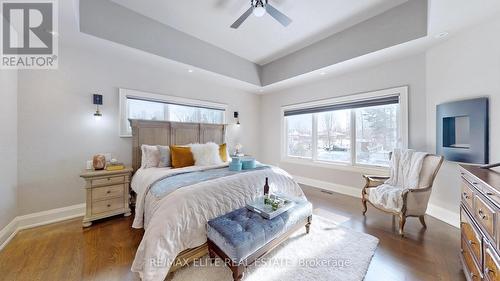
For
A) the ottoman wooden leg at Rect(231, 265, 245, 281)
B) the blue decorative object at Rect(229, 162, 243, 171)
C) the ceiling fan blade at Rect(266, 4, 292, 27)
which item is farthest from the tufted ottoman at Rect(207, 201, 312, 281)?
the ceiling fan blade at Rect(266, 4, 292, 27)

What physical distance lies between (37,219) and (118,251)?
5.30ft

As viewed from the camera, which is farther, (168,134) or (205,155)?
(168,134)

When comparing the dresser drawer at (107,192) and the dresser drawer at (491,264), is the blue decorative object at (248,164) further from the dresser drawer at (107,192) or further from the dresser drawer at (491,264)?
the dresser drawer at (491,264)

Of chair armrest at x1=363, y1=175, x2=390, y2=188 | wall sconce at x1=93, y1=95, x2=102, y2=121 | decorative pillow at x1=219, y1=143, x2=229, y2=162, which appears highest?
wall sconce at x1=93, y1=95, x2=102, y2=121

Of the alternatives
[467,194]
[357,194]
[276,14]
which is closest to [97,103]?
[276,14]

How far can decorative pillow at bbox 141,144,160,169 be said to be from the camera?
9.67 ft

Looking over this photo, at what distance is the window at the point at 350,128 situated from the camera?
3.28 meters

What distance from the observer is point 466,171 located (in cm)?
151

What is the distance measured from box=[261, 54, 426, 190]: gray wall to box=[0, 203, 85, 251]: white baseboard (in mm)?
4285

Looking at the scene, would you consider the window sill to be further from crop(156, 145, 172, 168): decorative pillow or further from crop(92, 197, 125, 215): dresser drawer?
crop(92, 197, 125, 215): dresser drawer

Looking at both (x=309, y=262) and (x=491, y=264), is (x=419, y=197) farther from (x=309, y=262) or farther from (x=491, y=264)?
(x=309, y=262)

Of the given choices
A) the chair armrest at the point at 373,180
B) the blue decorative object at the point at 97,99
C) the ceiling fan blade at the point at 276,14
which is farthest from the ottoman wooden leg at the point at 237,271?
the blue decorative object at the point at 97,99

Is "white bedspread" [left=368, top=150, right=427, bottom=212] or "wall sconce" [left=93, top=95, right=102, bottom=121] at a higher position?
"wall sconce" [left=93, top=95, right=102, bottom=121]

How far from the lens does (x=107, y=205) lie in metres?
2.59
